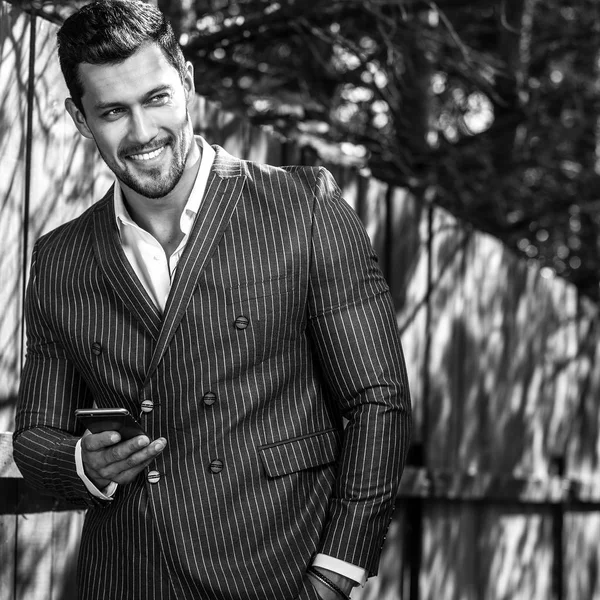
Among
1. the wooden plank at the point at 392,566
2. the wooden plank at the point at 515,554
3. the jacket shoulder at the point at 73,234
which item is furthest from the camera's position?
the wooden plank at the point at 515,554

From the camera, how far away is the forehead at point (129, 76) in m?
2.65

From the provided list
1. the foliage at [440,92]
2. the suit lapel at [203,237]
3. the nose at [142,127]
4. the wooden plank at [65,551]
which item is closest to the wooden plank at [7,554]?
the wooden plank at [65,551]

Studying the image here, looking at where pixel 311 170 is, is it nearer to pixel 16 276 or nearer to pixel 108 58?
pixel 108 58

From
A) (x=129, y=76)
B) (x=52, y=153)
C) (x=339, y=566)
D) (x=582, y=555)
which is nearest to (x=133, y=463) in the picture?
(x=339, y=566)

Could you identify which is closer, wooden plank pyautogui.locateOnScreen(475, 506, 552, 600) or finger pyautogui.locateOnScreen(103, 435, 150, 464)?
finger pyautogui.locateOnScreen(103, 435, 150, 464)

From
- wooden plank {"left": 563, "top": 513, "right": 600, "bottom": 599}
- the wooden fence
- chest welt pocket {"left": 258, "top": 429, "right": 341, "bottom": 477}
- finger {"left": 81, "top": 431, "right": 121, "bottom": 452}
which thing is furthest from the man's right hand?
wooden plank {"left": 563, "top": 513, "right": 600, "bottom": 599}

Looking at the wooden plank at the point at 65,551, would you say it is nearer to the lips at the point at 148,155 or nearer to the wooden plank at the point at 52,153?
the wooden plank at the point at 52,153

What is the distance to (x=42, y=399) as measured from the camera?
9.37 ft

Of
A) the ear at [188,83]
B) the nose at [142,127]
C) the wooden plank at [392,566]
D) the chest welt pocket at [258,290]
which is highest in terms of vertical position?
the ear at [188,83]

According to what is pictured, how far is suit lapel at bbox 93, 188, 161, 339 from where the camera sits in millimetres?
2691

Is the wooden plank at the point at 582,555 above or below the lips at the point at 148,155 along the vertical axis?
below

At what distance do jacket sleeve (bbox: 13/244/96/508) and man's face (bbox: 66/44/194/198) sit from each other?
16.8 inches

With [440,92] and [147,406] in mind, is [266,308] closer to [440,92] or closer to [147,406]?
[147,406]

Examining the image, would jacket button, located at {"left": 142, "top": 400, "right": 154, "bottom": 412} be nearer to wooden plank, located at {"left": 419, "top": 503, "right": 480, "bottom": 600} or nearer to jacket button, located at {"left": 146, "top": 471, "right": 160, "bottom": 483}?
jacket button, located at {"left": 146, "top": 471, "right": 160, "bottom": 483}
